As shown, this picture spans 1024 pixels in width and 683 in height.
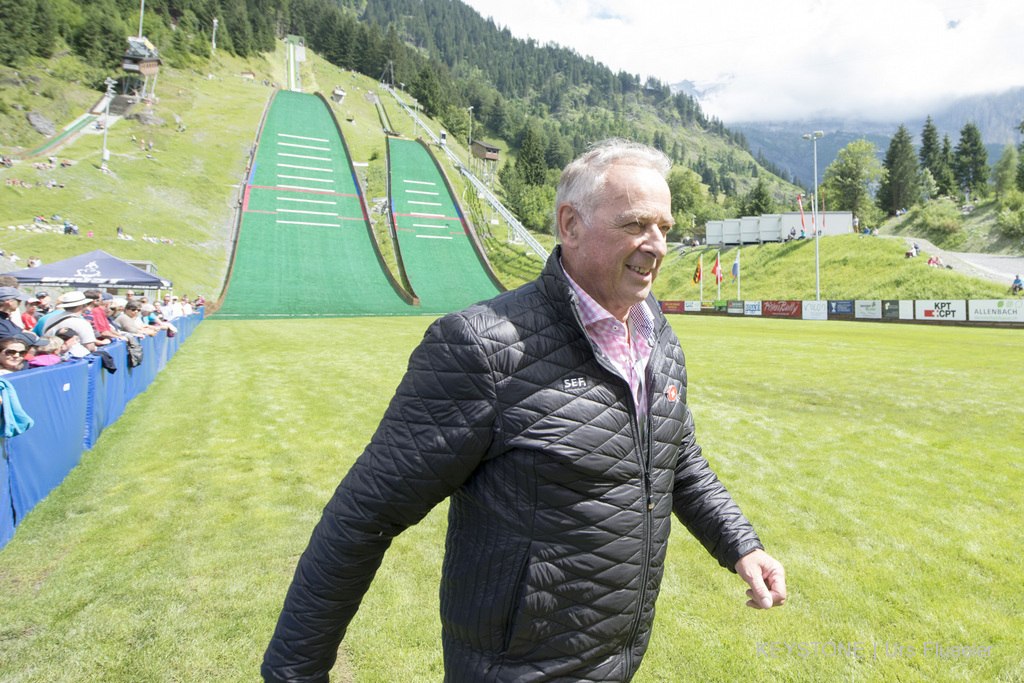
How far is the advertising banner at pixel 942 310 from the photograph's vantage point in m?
29.9

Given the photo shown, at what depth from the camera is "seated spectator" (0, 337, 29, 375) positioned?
18.9 ft

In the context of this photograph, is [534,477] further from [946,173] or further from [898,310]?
[946,173]

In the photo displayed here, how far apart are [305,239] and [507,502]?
4861 cm

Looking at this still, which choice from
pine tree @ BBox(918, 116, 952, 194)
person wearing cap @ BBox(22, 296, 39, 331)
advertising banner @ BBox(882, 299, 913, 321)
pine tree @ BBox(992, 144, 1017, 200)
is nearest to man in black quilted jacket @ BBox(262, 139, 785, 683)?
person wearing cap @ BBox(22, 296, 39, 331)

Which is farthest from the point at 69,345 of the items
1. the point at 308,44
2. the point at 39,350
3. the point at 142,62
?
the point at 308,44

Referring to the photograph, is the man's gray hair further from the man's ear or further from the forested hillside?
the forested hillside

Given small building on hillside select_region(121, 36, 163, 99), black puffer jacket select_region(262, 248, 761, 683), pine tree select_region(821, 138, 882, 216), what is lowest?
black puffer jacket select_region(262, 248, 761, 683)

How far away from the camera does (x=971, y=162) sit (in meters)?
87.8

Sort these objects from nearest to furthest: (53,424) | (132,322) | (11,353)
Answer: (53,424) < (11,353) < (132,322)

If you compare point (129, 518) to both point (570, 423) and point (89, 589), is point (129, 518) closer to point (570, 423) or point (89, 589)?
point (89, 589)

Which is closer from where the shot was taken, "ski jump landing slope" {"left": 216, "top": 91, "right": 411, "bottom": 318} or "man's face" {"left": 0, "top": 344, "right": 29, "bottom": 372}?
"man's face" {"left": 0, "top": 344, "right": 29, "bottom": 372}

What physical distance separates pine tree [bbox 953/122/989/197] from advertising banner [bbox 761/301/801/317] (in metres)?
72.9

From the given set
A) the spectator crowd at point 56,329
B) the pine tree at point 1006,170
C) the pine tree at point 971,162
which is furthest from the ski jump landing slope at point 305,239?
the pine tree at point 971,162

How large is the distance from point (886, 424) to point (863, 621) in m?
6.07
